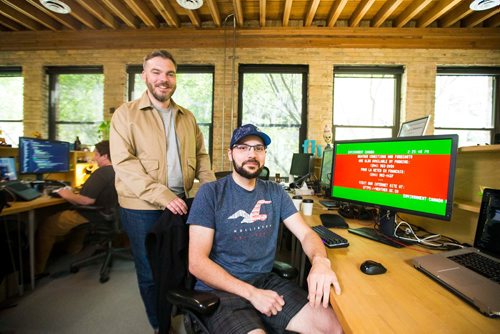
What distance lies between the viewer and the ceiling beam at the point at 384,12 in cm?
366

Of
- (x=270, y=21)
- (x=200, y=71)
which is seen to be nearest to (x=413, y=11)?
(x=270, y=21)

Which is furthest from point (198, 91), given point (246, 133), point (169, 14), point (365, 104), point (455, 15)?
point (455, 15)

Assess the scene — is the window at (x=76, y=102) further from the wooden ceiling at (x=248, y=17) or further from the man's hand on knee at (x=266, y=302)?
the man's hand on knee at (x=266, y=302)

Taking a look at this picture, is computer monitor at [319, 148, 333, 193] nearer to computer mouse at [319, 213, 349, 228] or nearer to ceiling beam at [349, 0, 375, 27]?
computer mouse at [319, 213, 349, 228]

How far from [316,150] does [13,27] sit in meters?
6.27

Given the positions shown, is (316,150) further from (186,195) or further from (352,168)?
(186,195)

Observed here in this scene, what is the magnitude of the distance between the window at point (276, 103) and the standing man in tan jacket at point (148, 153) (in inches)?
120

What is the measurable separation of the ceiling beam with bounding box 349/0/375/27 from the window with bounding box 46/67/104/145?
4.92 meters

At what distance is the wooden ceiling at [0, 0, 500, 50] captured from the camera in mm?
3850

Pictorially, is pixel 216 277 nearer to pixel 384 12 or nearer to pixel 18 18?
pixel 384 12

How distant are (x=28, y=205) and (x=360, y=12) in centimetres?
514

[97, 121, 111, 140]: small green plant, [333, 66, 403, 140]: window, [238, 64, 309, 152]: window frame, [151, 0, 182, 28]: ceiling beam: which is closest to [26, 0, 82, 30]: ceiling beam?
[151, 0, 182, 28]: ceiling beam

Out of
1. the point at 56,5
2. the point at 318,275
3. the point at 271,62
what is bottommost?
the point at 318,275

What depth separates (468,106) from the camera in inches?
180
